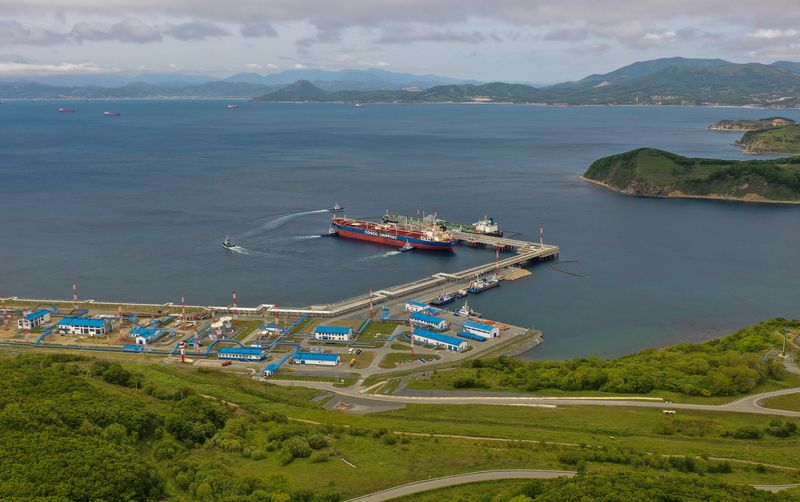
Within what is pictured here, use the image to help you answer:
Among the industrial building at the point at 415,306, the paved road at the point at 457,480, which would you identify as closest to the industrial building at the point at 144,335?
the industrial building at the point at 415,306

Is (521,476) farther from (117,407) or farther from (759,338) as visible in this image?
(759,338)

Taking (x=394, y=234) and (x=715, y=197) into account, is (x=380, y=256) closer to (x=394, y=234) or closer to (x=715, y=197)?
(x=394, y=234)

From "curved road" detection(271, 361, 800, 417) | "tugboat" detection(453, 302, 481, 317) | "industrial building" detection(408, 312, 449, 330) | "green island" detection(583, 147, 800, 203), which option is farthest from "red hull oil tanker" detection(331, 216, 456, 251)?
"green island" detection(583, 147, 800, 203)

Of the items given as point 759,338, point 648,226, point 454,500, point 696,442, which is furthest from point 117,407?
point 648,226

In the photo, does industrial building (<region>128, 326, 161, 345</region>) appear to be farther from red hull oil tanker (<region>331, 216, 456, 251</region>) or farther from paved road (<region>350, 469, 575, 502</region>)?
red hull oil tanker (<region>331, 216, 456, 251</region>)

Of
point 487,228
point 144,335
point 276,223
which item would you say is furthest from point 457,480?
point 276,223

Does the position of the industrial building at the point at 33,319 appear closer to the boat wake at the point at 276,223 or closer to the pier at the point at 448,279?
the pier at the point at 448,279
